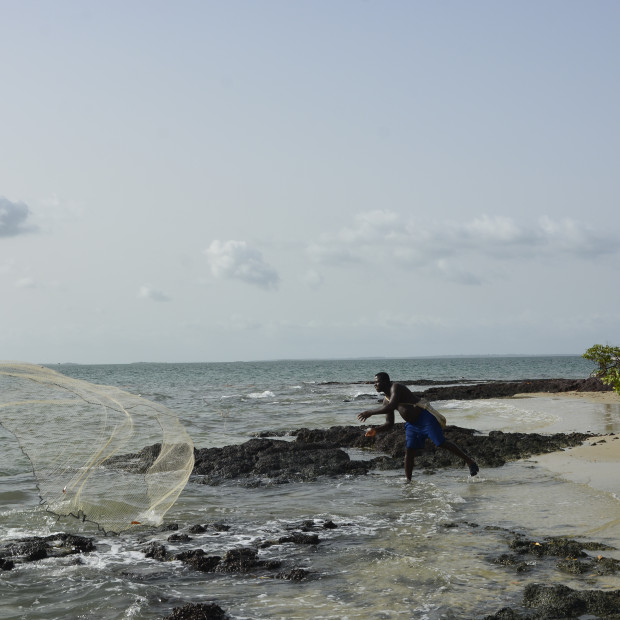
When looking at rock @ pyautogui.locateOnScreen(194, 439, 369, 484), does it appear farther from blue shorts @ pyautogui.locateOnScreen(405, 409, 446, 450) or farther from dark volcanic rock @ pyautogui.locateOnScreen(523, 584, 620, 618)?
dark volcanic rock @ pyautogui.locateOnScreen(523, 584, 620, 618)

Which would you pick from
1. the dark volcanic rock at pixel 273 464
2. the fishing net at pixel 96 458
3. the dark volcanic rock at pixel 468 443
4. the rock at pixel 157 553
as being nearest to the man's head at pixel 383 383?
the dark volcanic rock at pixel 273 464

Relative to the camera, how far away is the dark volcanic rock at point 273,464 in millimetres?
12016

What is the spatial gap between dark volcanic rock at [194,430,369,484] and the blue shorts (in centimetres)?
201

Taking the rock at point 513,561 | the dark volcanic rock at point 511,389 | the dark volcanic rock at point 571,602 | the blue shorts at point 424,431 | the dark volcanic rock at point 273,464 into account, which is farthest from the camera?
the dark volcanic rock at point 511,389

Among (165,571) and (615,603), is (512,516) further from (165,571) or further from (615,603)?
(165,571)

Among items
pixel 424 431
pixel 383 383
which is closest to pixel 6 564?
pixel 383 383

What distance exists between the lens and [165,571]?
6.36 meters

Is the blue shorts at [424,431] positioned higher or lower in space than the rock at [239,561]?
higher

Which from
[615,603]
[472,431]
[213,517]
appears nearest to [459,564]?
[615,603]

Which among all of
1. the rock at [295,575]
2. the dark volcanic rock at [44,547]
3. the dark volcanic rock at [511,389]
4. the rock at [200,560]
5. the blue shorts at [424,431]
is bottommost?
the dark volcanic rock at [511,389]

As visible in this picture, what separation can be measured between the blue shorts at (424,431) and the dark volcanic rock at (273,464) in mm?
2006

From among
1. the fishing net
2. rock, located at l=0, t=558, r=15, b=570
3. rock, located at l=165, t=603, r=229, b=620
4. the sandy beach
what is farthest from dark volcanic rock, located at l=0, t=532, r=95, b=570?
the sandy beach

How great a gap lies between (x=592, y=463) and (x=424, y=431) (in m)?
3.55

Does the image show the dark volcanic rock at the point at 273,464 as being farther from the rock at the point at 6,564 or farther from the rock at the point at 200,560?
the rock at the point at 6,564
